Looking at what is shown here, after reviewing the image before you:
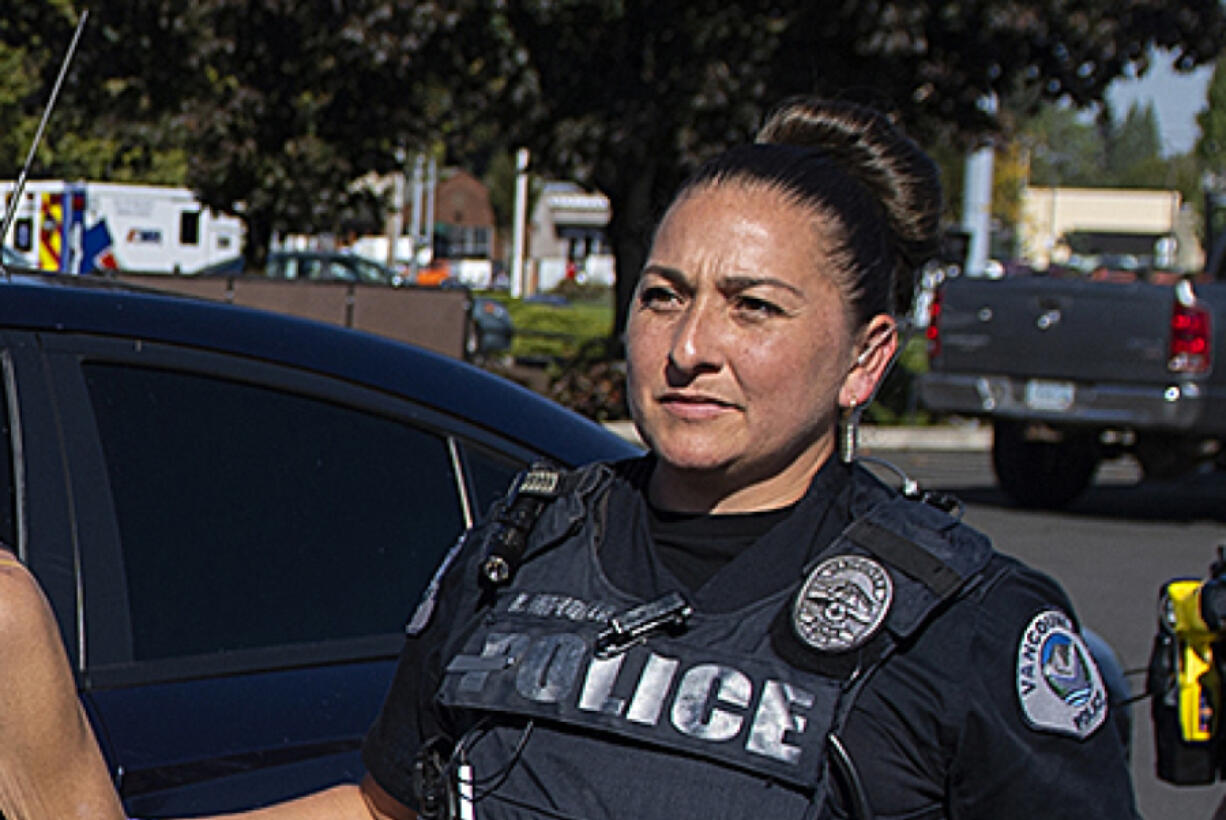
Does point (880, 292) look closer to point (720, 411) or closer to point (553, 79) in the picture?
point (720, 411)

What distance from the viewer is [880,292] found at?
1.87 meters

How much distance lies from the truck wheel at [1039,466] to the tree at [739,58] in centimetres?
458

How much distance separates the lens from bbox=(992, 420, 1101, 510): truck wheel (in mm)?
11664

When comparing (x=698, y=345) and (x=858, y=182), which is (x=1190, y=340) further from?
(x=698, y=345)

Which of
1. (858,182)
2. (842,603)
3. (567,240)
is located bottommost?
(567,240)

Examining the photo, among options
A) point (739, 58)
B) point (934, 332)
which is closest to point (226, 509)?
point (934, 332)

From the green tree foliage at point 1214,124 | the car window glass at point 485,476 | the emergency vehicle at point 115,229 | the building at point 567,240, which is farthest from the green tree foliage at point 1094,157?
the car window glass at point 485,476

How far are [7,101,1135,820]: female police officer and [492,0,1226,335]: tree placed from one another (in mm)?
13537

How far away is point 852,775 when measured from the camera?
5.18 feet

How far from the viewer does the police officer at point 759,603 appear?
62.7 inches

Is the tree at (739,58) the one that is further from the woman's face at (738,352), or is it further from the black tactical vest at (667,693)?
the black tactical vest at (667,693)

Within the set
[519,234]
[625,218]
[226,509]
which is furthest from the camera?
[519,234]

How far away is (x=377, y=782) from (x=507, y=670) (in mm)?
313

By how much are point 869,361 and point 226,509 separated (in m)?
1.10
